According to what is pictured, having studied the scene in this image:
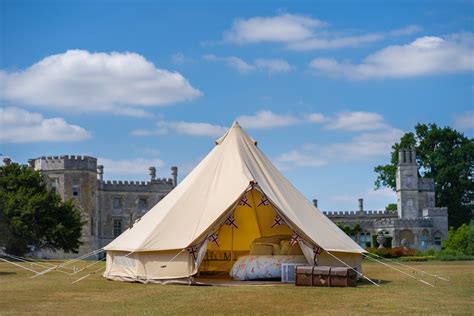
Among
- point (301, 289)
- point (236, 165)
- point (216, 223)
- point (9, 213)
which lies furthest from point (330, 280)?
point (9, 213)

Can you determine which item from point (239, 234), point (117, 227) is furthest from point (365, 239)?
point (239, 234)

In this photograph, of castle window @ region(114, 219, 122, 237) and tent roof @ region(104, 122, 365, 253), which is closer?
tent roof @ region(104, 122, 365, 253)

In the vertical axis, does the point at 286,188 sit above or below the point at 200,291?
above

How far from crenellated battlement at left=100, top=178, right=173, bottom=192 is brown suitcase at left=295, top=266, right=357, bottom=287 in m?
43.3

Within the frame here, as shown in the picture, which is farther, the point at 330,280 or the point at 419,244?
the point at 419,244

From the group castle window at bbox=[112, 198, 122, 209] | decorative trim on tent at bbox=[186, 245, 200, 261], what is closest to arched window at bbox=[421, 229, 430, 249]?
castle window at bbox=[112, 198, 122, 209]

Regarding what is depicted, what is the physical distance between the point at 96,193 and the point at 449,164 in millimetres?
26829

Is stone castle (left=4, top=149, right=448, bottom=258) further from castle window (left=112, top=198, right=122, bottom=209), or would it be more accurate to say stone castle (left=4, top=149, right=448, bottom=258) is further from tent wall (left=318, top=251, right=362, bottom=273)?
tent wall (left=318, top=251, right=362, bottom=273)

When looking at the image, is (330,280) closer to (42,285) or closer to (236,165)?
(236,165)

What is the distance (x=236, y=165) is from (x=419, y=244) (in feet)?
145

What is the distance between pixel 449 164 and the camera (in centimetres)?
5978

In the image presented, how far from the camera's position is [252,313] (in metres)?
9.14

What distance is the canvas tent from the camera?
13781 millimetres

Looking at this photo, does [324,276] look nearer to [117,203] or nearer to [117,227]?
[117,227]
